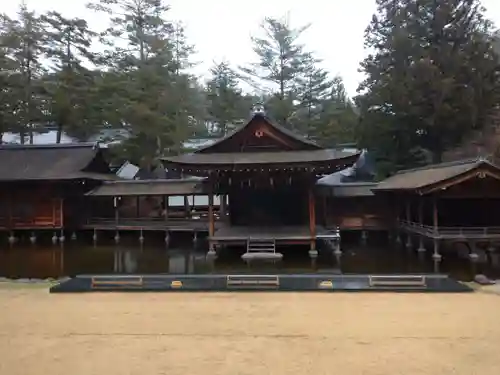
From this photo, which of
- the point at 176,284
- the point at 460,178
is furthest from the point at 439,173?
the point at 176,284

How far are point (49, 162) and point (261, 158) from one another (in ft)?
45.5

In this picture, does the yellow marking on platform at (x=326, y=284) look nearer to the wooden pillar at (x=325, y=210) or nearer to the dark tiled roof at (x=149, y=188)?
the wooden pillar at (x=325, y=210)

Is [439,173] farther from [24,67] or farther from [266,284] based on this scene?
[24,67]

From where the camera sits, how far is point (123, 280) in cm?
1145

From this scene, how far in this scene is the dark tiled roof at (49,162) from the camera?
23312mm

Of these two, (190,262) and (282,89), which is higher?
(282,89)

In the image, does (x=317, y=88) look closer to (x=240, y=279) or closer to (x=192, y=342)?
(x=240, y=279)

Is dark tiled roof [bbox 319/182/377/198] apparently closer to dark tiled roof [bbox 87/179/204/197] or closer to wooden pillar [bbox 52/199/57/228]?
dark tiled roof [bbox 87/179/204/197]

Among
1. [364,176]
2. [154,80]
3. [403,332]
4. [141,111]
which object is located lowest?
[403,332]

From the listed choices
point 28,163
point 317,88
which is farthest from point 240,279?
point 317,88

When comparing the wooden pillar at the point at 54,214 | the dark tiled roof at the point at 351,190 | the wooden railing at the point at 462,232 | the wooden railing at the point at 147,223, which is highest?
the dark tiled roof at the point at 351,190

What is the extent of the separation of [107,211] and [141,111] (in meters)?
7.11

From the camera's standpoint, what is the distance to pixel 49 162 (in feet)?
82.1

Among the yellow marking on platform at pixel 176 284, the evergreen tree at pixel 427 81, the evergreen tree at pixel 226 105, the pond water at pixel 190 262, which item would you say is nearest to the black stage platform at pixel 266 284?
the yellow marking on platform at pixel 176 284
